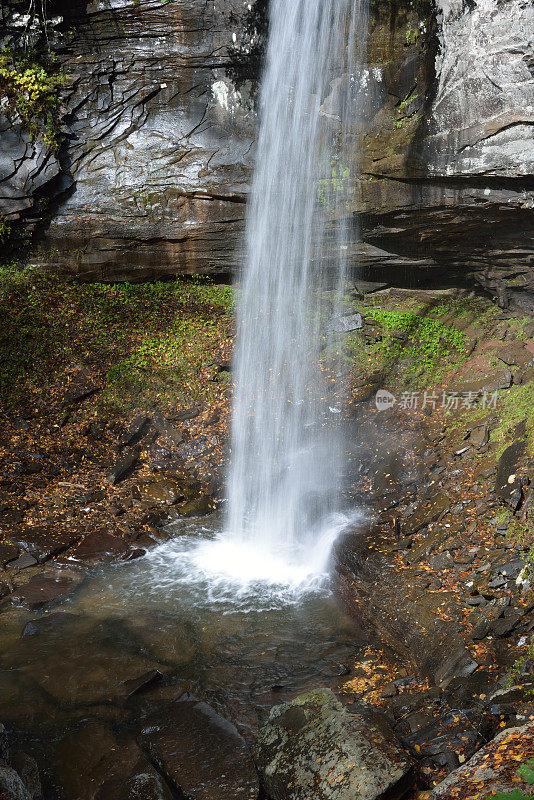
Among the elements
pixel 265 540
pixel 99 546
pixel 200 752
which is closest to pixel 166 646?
pixel 200 752

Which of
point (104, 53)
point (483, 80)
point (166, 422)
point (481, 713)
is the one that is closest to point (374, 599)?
point (481, 713)

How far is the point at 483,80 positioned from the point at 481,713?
8.34 metres

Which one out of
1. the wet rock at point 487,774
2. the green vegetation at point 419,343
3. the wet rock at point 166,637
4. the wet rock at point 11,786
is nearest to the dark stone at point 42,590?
the wet rock at point 166,637

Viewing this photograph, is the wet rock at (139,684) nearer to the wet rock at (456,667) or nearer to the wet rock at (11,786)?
the wet rock at (11,786)

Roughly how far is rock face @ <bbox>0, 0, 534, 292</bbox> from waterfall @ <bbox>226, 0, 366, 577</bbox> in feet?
1.15

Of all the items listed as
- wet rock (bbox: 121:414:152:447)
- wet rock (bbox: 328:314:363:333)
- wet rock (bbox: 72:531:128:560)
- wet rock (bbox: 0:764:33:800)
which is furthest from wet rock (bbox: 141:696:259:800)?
wet rock (bbox: 328:314:363:333)

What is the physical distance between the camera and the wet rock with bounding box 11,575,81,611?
5.93 metres

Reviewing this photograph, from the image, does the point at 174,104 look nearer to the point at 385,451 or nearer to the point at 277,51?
the point at 277,51

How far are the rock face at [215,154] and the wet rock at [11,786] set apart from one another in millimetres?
8862

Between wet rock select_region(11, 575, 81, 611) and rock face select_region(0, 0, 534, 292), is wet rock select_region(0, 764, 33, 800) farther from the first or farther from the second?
rock face select_region(0, 0, 534, 292)

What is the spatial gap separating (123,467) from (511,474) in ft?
18.4

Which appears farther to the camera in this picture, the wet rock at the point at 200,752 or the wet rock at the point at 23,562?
the wet rock at the point at 23,562

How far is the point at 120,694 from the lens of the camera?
4.58 metres

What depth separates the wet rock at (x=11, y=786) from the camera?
9.76 ft
